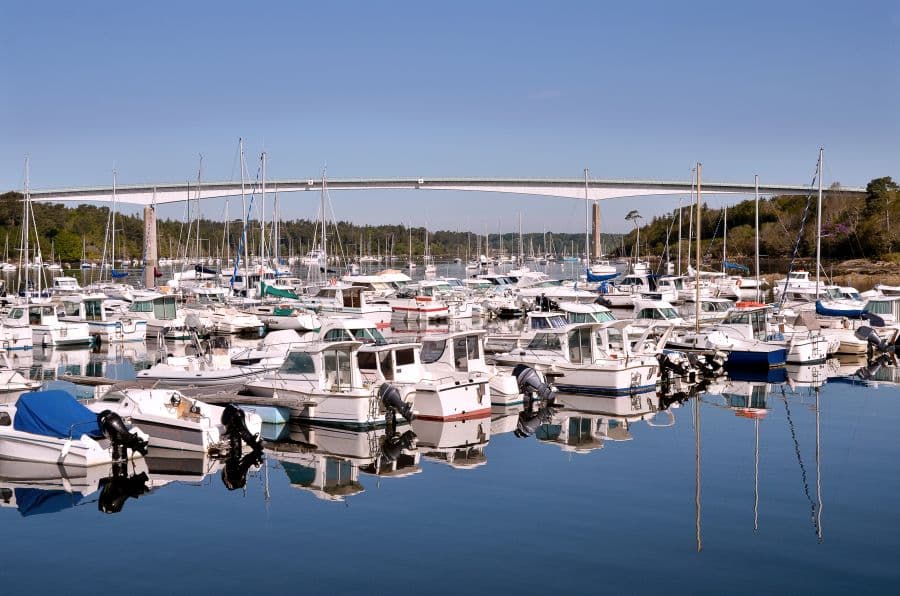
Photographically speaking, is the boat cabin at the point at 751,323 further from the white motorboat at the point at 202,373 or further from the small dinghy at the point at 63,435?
the small dinghy at the point at 63,435

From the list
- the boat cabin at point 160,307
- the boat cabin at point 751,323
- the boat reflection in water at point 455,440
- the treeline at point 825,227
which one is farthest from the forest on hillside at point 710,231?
the boat reflection in water at point 455,440

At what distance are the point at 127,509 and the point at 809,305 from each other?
3176cm

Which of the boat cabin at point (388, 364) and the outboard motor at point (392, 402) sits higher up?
the boat cabin at point (388, 364)

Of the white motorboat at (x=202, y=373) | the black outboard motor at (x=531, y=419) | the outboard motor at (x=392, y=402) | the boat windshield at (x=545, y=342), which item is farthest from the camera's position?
the boat windshield at (x=545, y=342)

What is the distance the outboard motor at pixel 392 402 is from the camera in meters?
18.9

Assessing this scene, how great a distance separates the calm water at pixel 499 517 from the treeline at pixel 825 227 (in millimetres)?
53427

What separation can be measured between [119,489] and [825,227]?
3130 inches

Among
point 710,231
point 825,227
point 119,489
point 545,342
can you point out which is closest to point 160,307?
point 545,342

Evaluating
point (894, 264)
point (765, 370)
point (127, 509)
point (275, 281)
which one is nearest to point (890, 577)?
point (127, 509)

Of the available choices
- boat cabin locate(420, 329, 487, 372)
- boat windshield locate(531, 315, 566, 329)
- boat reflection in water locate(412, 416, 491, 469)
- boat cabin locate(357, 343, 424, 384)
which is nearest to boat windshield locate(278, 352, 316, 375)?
boat cabin locate(357, 343, 424, 384)

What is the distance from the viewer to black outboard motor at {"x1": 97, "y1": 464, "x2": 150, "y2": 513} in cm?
1447

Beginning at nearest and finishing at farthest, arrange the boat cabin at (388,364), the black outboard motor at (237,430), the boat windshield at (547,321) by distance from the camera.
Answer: the black outboard motor at (237,430) < the boat cabin at (388,364) < the boat windshield at (547,321)

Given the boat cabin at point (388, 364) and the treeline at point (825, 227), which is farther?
the treeline at point (825, 227)

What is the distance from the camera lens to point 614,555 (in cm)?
1204
